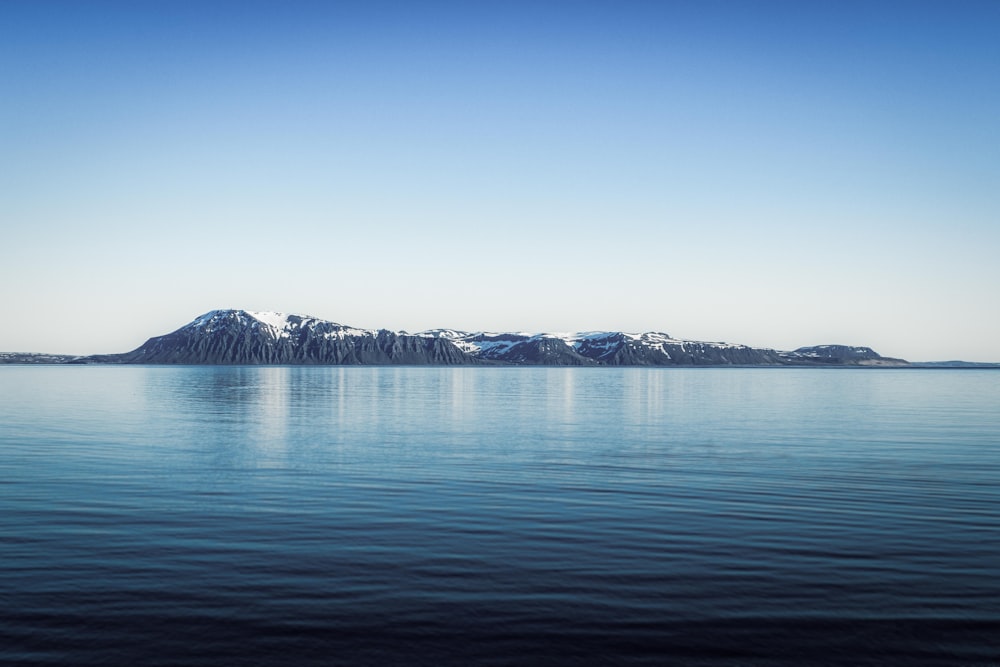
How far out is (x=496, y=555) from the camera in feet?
62.4

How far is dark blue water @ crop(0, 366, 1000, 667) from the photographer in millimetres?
13383

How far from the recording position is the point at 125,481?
98.5 ft

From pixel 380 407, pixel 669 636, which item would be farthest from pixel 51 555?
pixel 380 407

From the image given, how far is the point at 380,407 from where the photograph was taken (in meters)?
78.2

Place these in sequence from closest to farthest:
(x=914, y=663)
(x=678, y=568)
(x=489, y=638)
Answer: (x=914, y=663) → (x=489, y=638) → (x=678, y=568)

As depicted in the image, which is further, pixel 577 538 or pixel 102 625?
pixel 577 538

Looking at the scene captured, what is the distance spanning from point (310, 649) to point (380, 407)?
2591 inches

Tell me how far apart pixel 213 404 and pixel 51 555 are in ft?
220

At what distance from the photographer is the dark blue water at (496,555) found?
13.4 metres

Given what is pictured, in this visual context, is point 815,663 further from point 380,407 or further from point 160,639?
point 380,407

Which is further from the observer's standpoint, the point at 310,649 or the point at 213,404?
the point at 213,404

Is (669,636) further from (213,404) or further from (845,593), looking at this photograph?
(213,404)

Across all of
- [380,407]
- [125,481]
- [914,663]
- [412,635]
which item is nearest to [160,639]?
[412,635]

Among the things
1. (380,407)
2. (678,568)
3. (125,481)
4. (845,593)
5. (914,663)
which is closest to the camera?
(914,663)
